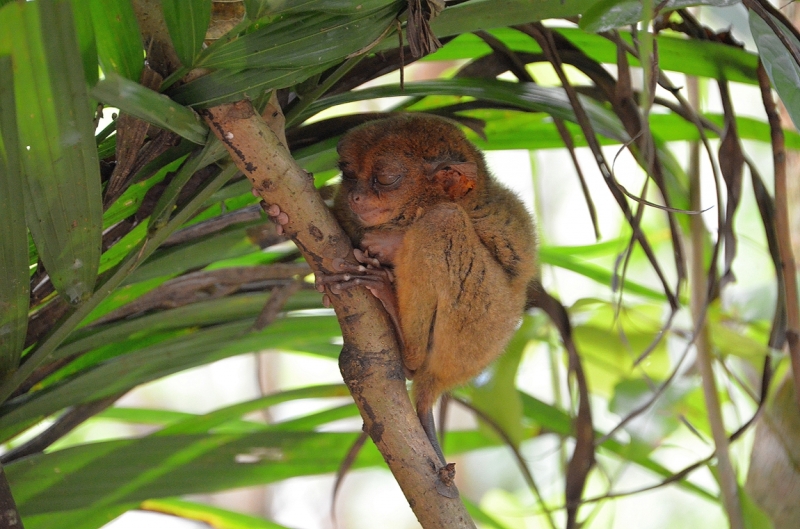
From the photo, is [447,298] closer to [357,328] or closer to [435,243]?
[435,243]

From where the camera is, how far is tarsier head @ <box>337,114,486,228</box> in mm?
1884

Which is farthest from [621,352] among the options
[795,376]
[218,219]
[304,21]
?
[304,21]

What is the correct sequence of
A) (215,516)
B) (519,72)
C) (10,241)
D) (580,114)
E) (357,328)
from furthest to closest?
(215,516) → (519,72) → (580,114) → (357,328) → (10,241)

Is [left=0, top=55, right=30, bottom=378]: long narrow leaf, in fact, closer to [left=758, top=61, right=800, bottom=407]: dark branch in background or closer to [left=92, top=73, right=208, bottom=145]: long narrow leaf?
[left=92, top=73, right=208, bottom=145]: long narrow leaf

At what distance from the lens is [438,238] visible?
1696mm

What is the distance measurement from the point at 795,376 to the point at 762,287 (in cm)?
147

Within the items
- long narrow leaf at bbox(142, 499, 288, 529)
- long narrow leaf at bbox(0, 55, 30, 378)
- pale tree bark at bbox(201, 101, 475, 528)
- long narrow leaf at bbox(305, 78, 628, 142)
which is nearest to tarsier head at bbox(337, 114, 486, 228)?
long narrow leaf at bbox(305, 78, 628, 142)

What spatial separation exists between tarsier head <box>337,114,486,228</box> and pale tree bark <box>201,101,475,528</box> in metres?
0.52

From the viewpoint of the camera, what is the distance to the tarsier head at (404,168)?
188 centimetres

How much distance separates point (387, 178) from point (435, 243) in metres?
0.29

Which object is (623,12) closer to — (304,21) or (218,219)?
(304,21)

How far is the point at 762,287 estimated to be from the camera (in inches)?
123

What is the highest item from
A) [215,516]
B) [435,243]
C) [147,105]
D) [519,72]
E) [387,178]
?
[519,72]

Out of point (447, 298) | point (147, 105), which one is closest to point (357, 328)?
point (447, 298)
